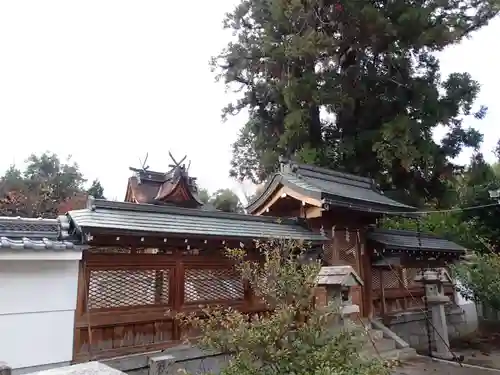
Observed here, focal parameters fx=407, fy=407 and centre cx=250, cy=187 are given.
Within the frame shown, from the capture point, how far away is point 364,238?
37.9 feet

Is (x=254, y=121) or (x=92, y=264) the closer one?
(x=92, y=264)

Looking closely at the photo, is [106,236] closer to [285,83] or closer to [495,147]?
[285,83]

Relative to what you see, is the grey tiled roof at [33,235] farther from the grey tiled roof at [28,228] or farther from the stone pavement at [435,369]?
the stone pavement at [435,369]

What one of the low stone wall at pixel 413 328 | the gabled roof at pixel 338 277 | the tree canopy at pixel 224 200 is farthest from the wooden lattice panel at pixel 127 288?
the tree canopy at pixel 224 200

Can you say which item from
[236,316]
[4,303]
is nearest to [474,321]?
[236,316]

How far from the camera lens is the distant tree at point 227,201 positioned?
1661 inches

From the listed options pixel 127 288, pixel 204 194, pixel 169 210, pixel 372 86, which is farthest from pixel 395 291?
pixel 204 194

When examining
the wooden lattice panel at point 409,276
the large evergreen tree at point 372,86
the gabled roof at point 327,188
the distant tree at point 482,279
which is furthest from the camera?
the large evergreen tree at point 372,86

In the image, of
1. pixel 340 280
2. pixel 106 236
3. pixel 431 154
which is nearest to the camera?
pixel 106 236

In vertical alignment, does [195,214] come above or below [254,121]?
below

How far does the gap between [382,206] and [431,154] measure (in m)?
7.42

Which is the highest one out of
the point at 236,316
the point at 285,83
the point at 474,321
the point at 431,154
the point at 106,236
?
the point at 285,83

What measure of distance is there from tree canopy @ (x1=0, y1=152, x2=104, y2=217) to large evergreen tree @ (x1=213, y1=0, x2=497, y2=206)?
633 inches

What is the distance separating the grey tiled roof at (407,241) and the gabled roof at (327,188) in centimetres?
98
